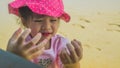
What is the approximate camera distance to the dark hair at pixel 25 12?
2.99 ft

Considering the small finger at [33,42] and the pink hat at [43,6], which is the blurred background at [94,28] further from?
the small finger at [33,42]

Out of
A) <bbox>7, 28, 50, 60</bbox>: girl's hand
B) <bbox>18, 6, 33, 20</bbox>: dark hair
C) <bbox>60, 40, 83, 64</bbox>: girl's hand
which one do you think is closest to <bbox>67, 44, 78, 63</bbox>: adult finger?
<bbox>60, 40, 83, 64</bbox>: girl's hand

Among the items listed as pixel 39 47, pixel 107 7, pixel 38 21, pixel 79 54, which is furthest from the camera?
pixel 107 7

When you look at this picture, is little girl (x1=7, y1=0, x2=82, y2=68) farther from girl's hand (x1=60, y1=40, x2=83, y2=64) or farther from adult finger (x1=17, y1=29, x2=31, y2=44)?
adult finger (x1=17, y1=29, x2=31, y2=44)

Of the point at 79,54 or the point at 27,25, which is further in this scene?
the point at 27,25

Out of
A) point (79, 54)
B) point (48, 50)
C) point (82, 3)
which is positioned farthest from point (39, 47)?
point (82, 3)

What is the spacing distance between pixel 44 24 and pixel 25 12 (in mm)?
80

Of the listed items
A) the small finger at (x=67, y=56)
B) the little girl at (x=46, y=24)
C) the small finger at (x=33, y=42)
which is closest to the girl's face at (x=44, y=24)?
the little girl at (x=46, y=24)

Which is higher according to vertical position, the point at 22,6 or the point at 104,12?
the point at 22,6

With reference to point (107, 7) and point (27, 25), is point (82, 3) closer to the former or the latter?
point (107, 7)

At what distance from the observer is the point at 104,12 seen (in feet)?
4.03

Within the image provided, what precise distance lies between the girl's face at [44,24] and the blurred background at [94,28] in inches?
12.8

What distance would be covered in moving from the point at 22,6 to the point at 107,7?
1.45ft

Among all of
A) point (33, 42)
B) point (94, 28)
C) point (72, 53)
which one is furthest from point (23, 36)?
point (94, 28)
